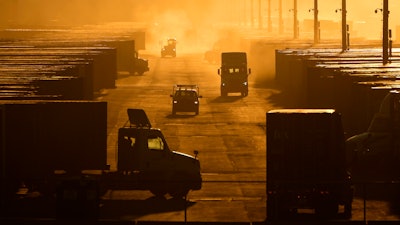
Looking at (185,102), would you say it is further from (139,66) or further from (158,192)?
(139,66)

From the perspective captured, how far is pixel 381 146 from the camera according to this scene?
182 feet

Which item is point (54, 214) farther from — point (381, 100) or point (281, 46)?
point (281, 46)

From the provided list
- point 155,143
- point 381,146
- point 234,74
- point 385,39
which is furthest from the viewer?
point 234,74

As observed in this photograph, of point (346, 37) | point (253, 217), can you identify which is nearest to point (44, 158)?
point (253, 217)

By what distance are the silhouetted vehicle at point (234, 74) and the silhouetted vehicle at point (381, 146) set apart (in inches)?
2050

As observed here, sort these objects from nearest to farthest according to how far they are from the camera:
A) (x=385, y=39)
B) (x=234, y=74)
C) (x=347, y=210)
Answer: (x=347, y=210) < (x=385, y=39) < (x=234, y=74)

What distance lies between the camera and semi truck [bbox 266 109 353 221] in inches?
1613

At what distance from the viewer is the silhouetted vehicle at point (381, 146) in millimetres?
53469

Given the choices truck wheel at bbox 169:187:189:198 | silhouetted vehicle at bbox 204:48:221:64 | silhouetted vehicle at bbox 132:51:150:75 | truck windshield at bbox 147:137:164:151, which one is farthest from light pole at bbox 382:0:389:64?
silhouetted vehicle at bbox 204:48:221:64

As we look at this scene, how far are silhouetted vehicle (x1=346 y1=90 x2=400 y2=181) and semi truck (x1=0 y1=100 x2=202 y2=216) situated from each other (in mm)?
9428

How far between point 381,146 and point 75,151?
46.8 feet

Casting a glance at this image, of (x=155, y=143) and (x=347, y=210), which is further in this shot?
(x=155, y=143)

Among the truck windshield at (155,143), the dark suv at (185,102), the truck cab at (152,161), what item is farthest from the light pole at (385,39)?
the truck cab at (152,161)

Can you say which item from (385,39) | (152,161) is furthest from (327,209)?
(385,39)
